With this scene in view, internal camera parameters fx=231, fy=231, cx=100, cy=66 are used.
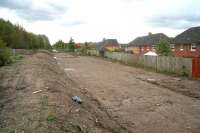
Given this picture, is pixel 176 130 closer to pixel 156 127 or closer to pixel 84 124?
pixel 156 127

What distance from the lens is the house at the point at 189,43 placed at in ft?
119

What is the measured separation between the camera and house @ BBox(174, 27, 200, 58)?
119 feet

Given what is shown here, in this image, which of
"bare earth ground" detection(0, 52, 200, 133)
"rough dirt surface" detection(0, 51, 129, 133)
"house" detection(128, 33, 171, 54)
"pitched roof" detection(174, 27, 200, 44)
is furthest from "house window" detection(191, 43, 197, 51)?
"rough dirt surface" detection(0, 51, 129, 133)

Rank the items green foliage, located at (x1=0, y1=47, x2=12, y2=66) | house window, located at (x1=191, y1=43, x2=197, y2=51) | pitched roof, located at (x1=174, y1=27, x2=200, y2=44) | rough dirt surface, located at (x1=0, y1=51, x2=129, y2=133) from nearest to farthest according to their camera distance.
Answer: rough dirt surface, located at (x1=0, y1=51, x2=129, y2=133) < green foliage, located at (x1=0, y1=47, x2=12, y2=66) < house window, located at (x1=191, y1=43, x2=197, y2=51) < pitched roof, located at (x1=174, y1=27, x2=200, y2=44)

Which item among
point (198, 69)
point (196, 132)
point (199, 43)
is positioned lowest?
point (196, 132)

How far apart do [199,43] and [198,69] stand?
1796cm

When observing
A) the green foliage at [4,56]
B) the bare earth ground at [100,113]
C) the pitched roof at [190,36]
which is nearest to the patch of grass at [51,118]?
the bare earth ground at [100,113]

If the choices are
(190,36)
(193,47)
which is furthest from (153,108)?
(190,36)

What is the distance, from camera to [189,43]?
37.4m

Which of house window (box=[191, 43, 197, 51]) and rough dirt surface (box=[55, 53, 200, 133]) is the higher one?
house window (box=[191, 43, 197, 51])

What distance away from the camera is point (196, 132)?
276 inches

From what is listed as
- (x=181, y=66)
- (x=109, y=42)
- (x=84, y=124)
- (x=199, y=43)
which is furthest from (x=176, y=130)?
(x=109, y=42)

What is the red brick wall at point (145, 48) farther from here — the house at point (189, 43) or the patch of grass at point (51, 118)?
the patch of grass at point (51, 118)

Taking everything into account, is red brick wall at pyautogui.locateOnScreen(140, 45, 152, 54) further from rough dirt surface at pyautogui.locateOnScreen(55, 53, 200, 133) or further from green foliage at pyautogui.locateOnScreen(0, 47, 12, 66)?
rough dirt surface at pyautogui.locateOnScreen(55, 53, 200, 133)
